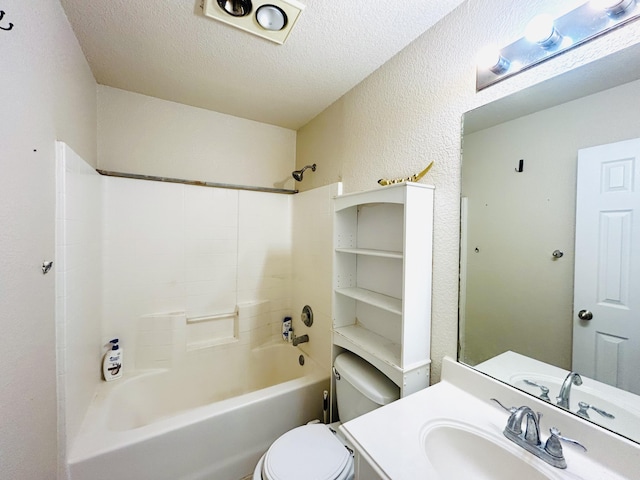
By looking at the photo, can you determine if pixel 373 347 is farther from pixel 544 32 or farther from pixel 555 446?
pixel 544 32

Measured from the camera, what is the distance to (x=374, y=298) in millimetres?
1357

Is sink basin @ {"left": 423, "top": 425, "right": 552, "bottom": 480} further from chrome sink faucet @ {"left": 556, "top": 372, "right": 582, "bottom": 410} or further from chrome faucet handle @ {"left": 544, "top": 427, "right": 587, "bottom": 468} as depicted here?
chrome sink faucet @ {"left": 556, "top": 372, "right": 582, "bottom": 410}

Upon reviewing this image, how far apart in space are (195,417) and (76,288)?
2.88ft

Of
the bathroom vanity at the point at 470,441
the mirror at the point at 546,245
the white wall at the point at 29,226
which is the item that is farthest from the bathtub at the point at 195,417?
the mirror at the point at 546,245

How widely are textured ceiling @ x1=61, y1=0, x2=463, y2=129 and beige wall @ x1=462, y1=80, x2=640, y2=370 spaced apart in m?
0.69

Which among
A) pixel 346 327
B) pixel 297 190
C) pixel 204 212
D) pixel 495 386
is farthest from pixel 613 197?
pixel 204 212

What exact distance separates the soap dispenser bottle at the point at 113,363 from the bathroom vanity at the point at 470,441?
169cm

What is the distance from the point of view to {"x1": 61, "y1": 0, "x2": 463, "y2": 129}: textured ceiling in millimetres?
1118

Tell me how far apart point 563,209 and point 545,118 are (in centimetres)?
31

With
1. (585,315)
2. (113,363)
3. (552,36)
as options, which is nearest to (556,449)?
(585,315)

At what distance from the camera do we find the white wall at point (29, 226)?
72cm

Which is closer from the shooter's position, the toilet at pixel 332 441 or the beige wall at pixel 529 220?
the beige wall at pixel 529 220

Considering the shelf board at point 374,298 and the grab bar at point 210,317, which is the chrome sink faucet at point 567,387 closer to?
the shelf board at point 374,298

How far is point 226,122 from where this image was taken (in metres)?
2.15
